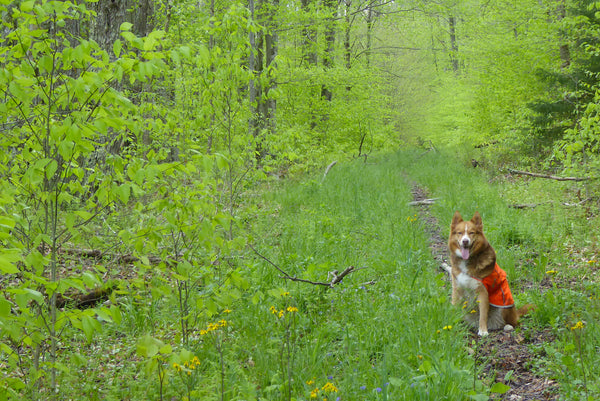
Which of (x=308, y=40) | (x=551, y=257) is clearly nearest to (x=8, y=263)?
(x=551, y=257)

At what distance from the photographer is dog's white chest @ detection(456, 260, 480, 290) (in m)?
4.20

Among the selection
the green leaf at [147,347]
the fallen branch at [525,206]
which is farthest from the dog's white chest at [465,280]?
the fallen branch at [525,206]

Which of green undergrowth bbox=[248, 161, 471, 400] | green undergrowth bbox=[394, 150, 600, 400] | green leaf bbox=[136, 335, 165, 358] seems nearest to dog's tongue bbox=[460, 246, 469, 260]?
green undergrowth bbox=[248, 161, 471, 400]

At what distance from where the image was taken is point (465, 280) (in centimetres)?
424

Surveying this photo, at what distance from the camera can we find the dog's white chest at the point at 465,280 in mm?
4195

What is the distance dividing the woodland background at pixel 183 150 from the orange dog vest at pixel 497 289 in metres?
1.50

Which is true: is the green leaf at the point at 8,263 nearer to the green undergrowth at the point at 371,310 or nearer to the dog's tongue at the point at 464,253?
the green undergrowth at the point at 371,310

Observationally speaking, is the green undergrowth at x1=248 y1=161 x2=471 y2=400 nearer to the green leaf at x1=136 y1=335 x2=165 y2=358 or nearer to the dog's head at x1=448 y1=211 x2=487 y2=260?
the dog's head at x1=448 y1=211 x2=487 y2=260

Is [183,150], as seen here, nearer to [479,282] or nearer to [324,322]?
[324,322]

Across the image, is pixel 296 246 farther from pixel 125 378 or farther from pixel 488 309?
pixel 125 378

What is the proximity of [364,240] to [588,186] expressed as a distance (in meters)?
3.99

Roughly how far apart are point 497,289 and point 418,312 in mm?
990

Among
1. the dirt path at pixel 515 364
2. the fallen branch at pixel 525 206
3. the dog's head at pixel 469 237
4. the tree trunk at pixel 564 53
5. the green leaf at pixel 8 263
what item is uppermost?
the tree trunk at pixel 564 53

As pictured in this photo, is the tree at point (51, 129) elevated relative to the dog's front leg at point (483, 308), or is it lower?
elevated
